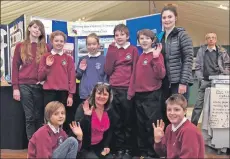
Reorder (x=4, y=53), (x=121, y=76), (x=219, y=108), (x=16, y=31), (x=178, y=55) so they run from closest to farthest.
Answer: (x=178, y=55), (x=121, y=76), (x=219, y=108), (x=16, y=31), (x=4, y=53)

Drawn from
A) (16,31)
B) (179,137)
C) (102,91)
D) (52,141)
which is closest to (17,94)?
(102,91)

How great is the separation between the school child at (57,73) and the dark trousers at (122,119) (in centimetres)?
42

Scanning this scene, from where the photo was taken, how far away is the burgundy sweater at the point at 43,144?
239 centimetres

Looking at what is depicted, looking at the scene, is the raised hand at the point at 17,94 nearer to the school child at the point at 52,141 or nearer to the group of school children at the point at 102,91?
the group of school children at the point at 102,91

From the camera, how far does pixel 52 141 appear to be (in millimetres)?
2465

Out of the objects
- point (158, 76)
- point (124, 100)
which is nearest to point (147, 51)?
point (158, 76)

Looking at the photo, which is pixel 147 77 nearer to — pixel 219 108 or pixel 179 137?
pixel 179 137

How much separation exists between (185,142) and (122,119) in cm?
113

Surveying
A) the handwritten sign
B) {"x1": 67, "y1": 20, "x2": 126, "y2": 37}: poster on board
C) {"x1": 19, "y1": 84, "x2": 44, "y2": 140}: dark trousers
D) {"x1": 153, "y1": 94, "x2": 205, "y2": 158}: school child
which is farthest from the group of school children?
{"x1": 67, "y1": 20, "x2": 126, "y2": 37}: poster on board

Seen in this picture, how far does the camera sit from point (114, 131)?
3.22 meters

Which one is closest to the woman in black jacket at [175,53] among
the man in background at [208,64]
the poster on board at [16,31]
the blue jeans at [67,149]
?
the blue jeans at [67,149]

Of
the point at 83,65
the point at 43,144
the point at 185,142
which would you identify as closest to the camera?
the point at 185,142

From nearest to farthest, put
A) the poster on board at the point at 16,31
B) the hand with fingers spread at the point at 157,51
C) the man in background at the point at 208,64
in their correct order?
the hand with fingers spread at the point at 157,51 < the poster on board at the point at 16,31 < the man in background at the point at 208,64

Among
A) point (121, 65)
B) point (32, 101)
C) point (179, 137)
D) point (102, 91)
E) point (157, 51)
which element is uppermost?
→ point (157, 51)
